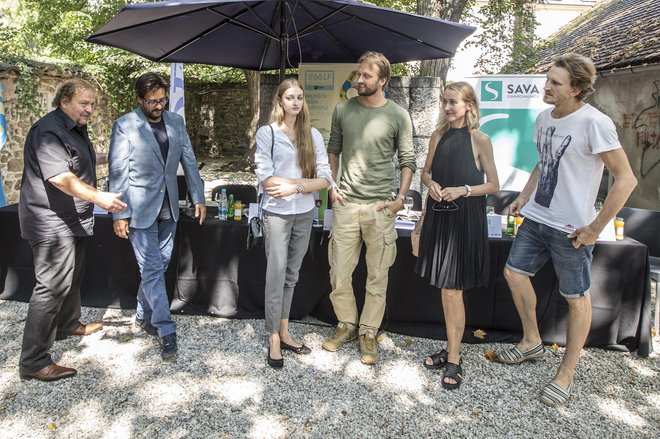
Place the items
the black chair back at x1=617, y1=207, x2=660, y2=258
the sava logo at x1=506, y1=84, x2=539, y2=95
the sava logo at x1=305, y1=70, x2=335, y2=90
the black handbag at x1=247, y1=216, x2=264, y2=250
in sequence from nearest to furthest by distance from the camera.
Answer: the black handbag at x1=247, y1=216, x2=264, y2=250, the black chair back at x1=617, y1=207, x2=660, y2=258, the sava logo at x1=305, y1=70, x2=335, y2=90, the sava logo at x1=506, y1=84, x2=539, y2=95

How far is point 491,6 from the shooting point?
1235 centimetres

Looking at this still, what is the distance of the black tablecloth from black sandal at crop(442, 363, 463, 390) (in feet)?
1.91

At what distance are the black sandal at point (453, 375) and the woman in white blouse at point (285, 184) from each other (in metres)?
1.01

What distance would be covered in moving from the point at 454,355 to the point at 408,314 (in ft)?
2.19

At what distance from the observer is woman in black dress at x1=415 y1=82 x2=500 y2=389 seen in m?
2.88

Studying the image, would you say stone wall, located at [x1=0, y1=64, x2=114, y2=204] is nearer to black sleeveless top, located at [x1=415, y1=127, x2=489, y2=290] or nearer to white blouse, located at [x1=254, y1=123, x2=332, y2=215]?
white blouse, located at [x1=254, y1=123, x2=332, y2=215]

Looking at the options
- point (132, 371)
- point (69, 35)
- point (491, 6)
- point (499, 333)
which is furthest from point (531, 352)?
point (69, 35)

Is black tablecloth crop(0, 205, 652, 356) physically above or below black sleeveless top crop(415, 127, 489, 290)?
below

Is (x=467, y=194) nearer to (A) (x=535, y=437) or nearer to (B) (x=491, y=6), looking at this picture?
(A) (x=535, y=437)

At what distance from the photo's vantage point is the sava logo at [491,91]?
5.94m

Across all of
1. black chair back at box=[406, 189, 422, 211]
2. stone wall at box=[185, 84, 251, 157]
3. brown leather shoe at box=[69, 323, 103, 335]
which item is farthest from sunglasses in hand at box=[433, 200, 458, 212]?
stone wall at box=[185, 84, 251, 157]

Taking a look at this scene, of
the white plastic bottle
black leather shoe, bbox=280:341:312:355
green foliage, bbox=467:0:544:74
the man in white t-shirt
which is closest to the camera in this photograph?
the man in white t-shirt

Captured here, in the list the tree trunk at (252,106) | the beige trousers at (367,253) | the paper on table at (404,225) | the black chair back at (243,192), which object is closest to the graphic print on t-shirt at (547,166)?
the beige trousers at (367,253)

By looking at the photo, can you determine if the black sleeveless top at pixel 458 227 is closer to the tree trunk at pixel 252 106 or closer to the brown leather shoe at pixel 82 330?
the brown leather shoe at pixel 82 330
